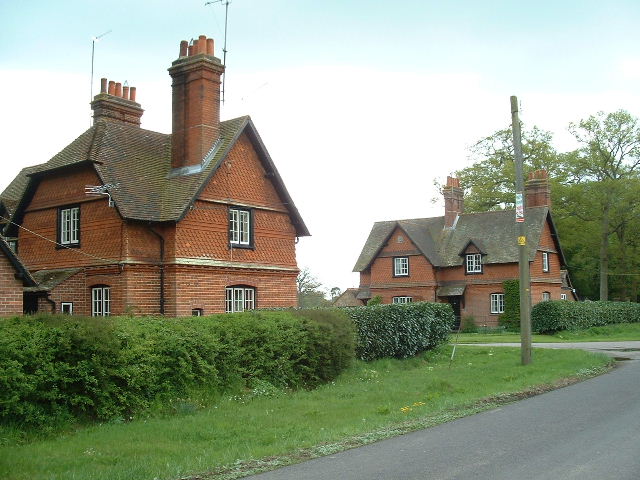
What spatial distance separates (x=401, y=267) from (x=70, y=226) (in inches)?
1179

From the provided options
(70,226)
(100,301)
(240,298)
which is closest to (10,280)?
(100,301)

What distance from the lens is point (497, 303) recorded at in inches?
1885

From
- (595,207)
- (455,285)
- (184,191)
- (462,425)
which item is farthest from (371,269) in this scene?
(462,425)

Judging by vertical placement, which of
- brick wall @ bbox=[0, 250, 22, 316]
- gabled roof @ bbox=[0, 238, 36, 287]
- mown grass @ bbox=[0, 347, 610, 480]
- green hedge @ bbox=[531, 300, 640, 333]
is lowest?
mown grass @ bbox=[0, 347, 610, 480]

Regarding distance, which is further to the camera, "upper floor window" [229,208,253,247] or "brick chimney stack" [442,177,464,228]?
"brick chimney stack" [442,177,464,228]

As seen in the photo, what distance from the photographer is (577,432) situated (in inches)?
401

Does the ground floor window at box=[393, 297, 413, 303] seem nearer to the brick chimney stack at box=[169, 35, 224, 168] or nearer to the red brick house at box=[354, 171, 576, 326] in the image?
the red brick house at box=[354, 171, 576, 326]

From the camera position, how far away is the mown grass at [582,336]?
117 feet

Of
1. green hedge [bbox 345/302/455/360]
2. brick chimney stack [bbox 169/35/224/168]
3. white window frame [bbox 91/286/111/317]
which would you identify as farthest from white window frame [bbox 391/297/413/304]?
white window frame [bbox 91/286/111/317]

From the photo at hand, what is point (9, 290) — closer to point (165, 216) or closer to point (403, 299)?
point (165, 216)

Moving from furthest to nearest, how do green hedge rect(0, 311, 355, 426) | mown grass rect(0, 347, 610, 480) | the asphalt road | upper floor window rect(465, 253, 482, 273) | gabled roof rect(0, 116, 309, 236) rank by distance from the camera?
upper floor window rect(465, 253, 482, 273) < gabled roof rect(0, 116, 309, 236) < green hedge rect(0, 311, 355, 426) < mown grass rect(0, 347, 610, 480) < the asphalt road

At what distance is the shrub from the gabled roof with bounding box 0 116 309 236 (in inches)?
944

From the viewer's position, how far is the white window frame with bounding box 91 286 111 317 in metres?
23.1

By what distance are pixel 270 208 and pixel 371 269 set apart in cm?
2604
